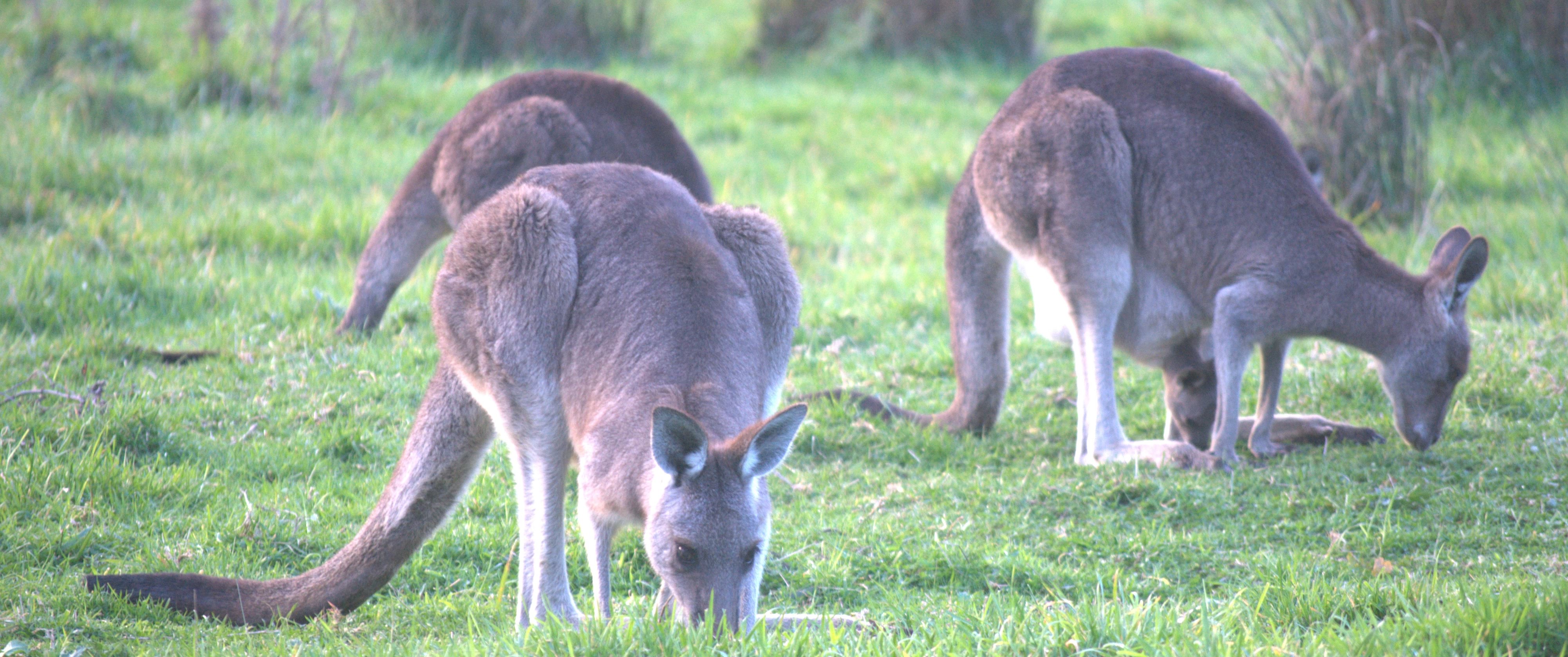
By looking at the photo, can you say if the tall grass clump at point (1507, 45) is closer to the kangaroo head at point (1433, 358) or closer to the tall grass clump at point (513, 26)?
the kangaroo head at point (1433, 358)

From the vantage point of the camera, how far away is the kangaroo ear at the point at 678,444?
9.10ft

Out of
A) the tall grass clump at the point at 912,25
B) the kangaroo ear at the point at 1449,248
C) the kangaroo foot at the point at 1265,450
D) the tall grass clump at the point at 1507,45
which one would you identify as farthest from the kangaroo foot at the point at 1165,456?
the tall grass clump at the point at 912,25

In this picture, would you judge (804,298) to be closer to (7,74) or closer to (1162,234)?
(1162,234)

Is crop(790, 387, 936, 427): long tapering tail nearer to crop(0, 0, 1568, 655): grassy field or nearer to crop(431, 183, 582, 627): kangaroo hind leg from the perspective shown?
crop(0, 0, 1568, 655): grassy field

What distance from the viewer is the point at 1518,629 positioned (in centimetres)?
282

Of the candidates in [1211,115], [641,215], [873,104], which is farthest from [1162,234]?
[873,104]

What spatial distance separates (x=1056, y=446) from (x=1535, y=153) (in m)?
5.15

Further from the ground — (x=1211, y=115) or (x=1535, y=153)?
(x=1211, y=115)

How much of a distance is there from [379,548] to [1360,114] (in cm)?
634

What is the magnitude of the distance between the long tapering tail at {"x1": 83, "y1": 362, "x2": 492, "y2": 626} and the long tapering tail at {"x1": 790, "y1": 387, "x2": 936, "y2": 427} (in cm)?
196

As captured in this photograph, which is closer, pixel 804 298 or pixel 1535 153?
pixel 804 298

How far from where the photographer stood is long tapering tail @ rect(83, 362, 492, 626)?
3.46 meters

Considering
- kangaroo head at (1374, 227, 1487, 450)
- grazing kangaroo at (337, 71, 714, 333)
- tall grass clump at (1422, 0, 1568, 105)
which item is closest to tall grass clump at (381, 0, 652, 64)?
grazing kangaroo at (337, 71, 714, 333)

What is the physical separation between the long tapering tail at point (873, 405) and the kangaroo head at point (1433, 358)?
1746 millimetres
